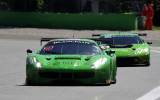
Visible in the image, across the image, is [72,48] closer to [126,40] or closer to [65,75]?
[65,75]

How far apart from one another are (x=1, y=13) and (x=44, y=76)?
35638 millimetres

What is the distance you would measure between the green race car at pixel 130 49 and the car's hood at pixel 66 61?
7.59m

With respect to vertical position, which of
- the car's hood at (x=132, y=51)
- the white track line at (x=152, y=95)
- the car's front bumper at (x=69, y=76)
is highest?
the car's front bumper at (x=69, y=76)

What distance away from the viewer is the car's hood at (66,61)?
614 inches

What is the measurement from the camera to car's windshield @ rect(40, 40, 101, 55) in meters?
16.7

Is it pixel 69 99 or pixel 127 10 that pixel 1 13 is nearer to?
pixel 127 10

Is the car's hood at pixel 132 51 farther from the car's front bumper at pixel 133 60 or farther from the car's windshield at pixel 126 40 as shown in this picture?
the car's windshield at pixel 126 40

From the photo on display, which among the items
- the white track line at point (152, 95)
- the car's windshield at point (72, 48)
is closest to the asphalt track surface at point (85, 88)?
the white track line at point (152, 95)

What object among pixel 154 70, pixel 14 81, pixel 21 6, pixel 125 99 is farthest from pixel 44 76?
pixel 21 6

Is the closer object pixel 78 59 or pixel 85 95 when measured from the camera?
pixel 85 95

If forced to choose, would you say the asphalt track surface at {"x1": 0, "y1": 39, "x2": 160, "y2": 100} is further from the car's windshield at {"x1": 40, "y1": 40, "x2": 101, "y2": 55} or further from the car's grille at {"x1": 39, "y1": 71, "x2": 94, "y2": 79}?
the car's windshield at {"x1": 40, "y1": 40, "x2": 101, "y2": 55}

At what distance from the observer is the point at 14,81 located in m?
17.4

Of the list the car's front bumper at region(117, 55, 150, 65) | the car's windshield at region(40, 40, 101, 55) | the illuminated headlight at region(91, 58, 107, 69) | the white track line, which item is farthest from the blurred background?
the white track line

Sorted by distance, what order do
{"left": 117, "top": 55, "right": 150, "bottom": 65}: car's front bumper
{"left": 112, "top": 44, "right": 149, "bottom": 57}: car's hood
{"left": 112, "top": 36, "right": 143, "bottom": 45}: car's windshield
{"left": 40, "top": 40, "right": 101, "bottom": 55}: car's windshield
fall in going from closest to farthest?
1. {"left": 40, "top": 40, "right": 101, "bottom": 55}: car's windshield
2. {"left": 117, "top": 55, "right": 150, "bottom": 65}: car's front bumper
3. {"left": 112, "top": 44, "right": 149, "bottom": 57}: car's hood
4. {"left": 112, "top": 36, "right": 143, "bottom": 45}: car's windshield
